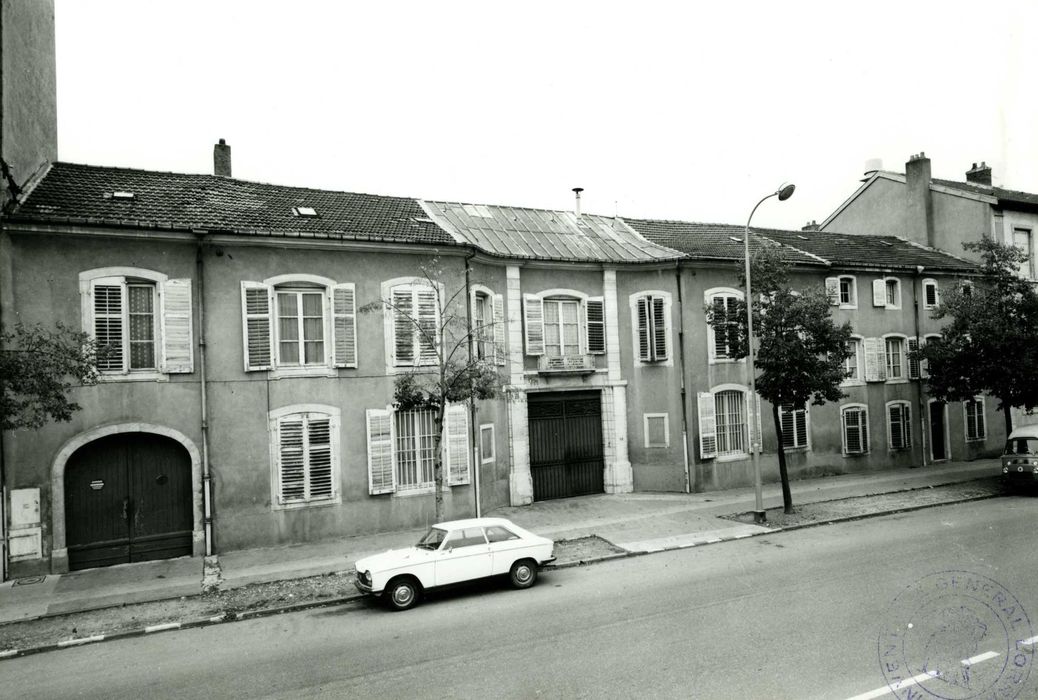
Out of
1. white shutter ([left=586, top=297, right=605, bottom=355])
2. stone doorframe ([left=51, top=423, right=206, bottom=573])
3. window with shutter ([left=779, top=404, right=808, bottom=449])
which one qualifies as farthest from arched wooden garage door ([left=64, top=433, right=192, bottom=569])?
window with shutter ([left=779, top=404, right=808, bottom=449])

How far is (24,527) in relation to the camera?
1320cm

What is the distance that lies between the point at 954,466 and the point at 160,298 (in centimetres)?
2827

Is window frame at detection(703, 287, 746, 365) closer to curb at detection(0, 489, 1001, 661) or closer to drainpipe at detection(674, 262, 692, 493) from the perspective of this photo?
drainpipe at detection(674, 262, 692, 493)

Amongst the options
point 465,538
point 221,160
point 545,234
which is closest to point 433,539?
point 465,538

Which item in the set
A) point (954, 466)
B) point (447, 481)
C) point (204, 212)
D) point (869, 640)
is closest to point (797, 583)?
point (869, 640)

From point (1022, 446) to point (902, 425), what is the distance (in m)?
5.44

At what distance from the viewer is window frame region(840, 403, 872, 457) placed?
78.0ft

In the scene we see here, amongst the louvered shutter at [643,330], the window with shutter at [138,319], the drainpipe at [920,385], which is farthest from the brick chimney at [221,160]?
the drainpipe at [920,385]

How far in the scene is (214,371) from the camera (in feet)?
48.8

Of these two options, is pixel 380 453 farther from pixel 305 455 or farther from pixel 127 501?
pixel 127 501

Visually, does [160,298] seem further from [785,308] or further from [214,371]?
[785,308]

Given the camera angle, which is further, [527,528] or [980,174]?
[980,174]

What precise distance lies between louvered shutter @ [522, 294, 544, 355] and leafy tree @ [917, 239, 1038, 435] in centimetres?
1359

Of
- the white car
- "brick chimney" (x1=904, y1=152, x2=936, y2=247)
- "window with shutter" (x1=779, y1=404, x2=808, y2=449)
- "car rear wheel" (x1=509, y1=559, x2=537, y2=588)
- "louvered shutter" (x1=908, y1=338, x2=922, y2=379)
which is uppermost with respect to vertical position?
"brick chimney" (x1=904, y1=152, x2=936, y2=247)
